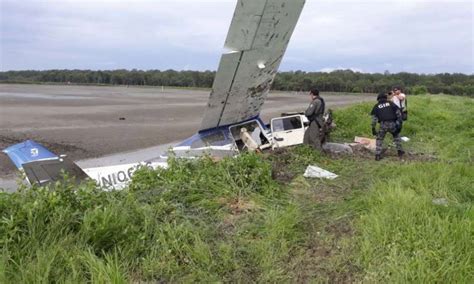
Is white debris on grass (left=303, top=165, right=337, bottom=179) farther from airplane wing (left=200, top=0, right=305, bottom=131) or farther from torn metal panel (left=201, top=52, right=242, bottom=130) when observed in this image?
torn metal panel (left=201, top=52, right=242, bottom=130)

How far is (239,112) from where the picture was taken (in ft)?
27.4

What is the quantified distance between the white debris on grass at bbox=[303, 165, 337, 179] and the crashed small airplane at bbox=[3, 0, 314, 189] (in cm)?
156

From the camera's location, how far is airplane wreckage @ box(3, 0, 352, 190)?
20.4 ft

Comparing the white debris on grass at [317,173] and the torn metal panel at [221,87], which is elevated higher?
the torn metal panel at [221,87]

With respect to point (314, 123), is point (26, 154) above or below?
below

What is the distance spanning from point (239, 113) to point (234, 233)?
170 inches

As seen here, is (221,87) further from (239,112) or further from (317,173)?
(317,173)

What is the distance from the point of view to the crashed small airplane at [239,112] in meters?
6.22

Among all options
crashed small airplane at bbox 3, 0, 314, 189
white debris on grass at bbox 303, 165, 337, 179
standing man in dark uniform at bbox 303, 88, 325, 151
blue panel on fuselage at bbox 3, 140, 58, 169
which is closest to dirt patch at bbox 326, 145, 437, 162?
standing man in dark uniform at bbox 303, 88, 325, 151

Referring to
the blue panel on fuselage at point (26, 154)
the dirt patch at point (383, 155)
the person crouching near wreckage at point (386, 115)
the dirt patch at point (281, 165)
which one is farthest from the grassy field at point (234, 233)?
the person crouching near wreckage at point (386, 115)

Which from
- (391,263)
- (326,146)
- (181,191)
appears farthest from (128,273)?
(326,146)

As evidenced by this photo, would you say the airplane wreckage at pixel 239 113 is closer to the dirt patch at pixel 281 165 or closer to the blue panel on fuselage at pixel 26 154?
the blue panel on fuselage at pixel 26 154

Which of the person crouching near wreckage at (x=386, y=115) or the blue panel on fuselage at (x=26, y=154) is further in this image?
the person crouching near wreckage at (x=386, y=115)

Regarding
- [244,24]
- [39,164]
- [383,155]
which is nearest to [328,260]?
[244,24]
